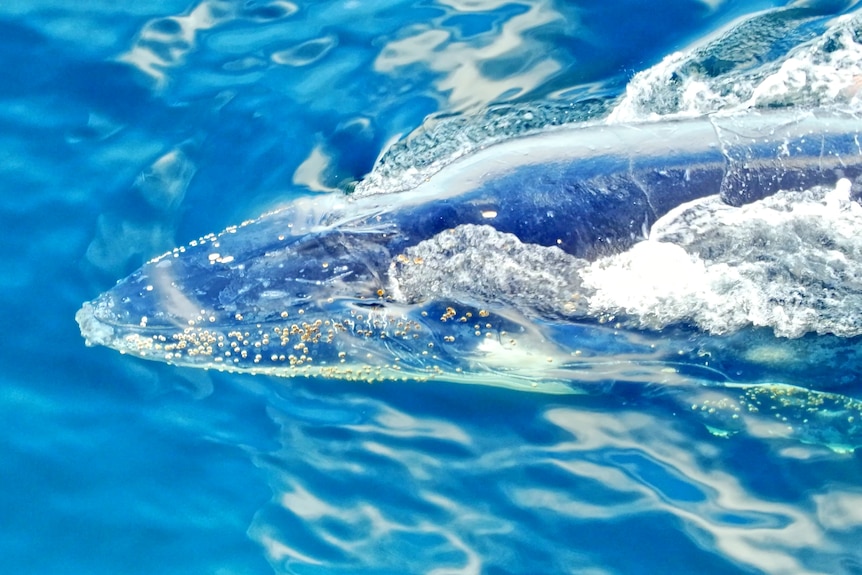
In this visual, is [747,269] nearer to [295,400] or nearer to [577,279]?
[577,279]

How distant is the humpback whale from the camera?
710cm

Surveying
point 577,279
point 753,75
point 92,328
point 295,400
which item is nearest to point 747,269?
point 577,279

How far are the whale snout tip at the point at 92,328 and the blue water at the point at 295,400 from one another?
0.32 m

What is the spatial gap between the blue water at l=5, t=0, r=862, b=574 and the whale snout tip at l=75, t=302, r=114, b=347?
315 millimetres

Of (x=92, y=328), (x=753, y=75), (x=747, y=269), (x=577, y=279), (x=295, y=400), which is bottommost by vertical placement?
(x=295, y=400)

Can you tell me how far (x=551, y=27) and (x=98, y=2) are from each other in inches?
186

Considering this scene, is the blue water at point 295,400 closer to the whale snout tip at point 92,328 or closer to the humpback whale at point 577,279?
the whale snout tip at point 92,328

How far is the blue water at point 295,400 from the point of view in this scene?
24.4 feet

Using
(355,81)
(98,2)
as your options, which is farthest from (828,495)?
(98,2)

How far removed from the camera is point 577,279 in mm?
7164

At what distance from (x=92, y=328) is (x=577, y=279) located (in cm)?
422

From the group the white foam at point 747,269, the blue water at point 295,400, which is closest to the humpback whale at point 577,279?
the white foam at point 747,269

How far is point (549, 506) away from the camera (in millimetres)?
7473

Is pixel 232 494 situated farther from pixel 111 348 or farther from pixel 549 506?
pixel 549 506
